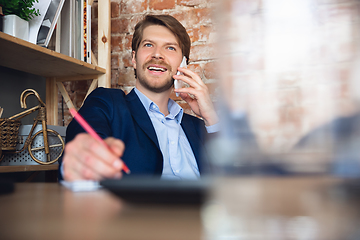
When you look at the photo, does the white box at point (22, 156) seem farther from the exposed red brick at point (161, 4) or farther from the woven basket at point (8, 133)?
the exposed red brick at point (161, 4)

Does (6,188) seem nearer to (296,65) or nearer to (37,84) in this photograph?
(296,65)

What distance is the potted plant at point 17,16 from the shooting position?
3.53 ft

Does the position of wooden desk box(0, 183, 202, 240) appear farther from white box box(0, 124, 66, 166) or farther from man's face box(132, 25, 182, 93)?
man's face box(132, 25, 182, 93)

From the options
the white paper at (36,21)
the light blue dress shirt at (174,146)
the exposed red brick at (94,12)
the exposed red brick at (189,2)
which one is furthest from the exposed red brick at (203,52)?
the white paper at (36,21)

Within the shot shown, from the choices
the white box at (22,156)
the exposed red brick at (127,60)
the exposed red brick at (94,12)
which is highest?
the exposed red brick at (94,12)

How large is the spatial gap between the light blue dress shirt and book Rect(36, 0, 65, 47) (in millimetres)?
523

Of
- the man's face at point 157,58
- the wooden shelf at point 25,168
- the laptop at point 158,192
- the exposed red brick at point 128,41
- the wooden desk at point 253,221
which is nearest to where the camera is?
the wooden desk at point 253,221

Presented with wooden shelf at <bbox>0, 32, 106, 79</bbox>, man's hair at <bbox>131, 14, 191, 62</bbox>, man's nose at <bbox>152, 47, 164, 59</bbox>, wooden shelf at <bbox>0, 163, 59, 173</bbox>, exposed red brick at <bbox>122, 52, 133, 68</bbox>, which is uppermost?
man's hair at <bbox>131, 14, 191, 62</bbox>

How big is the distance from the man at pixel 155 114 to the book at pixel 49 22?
1.06 feet

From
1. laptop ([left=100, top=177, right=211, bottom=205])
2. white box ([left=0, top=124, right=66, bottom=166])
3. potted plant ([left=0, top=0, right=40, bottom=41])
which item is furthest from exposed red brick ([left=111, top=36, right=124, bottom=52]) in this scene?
laptop ([left=100, top=177, right=211, bottom=205])

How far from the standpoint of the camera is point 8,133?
1121 millimetres

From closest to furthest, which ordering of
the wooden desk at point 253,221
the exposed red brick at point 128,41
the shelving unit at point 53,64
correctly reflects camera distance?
1. the wooden desk at point 253,221
2. the shelving unit at point 53,64
3. the exposed red brick at point 128,41

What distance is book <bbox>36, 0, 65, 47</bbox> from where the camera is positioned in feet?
3.97

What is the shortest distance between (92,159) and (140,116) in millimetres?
784
